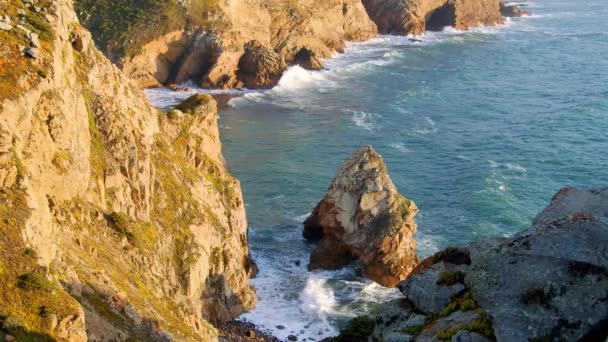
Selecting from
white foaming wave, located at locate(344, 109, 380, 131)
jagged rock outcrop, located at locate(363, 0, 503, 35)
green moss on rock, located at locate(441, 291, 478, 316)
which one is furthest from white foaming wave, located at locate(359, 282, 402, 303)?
jagged rock outcrop, located at locate(363, 0, 503, 35)

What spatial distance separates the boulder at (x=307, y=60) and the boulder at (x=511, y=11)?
7781cm

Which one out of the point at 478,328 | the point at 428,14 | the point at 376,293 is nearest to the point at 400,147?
the point at 376,293

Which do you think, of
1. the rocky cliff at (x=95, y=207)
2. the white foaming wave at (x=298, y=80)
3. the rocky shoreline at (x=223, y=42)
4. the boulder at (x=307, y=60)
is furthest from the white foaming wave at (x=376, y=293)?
the boulder at (x=307, y=60)

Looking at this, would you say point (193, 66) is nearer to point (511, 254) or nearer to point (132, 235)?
point (132, 235)

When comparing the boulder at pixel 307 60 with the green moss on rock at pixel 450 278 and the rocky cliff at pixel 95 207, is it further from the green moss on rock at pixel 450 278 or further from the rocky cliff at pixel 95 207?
the green moss on rock at pixel 450 278

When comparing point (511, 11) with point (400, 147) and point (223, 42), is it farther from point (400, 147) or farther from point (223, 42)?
point (400, 147)

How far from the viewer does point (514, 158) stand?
240 feet

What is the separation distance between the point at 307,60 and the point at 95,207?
84.2m

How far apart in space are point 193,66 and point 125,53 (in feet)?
34.3

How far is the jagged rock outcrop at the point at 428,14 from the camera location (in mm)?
140375

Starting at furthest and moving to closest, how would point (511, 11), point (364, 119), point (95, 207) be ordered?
point (511, 11) → point (364, 119) → point (95, 207)

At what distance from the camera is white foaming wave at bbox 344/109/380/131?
275ft

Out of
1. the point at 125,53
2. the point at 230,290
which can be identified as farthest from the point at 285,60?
the point at 230,290

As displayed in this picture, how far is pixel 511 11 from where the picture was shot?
167125 millimetres
